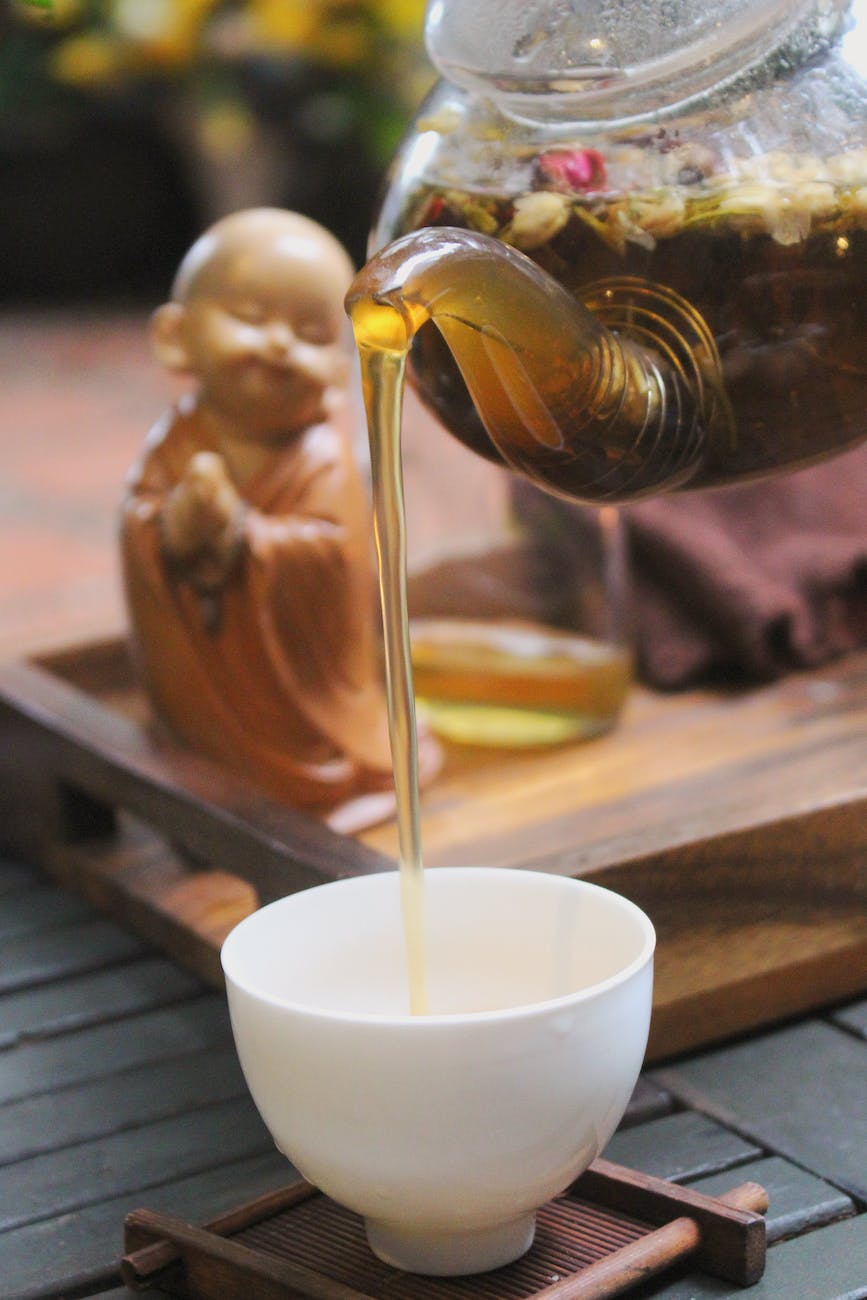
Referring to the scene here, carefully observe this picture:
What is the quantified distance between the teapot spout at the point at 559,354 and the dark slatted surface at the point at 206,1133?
0.20 meters

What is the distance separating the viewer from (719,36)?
49 cm

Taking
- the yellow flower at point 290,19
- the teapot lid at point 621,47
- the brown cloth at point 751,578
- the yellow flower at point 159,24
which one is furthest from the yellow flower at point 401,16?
the teapot lid at point 621,47

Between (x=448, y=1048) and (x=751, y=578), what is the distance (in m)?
0.52

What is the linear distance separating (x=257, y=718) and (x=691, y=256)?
1.02 ft

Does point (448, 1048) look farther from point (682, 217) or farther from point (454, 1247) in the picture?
point (682, 217)

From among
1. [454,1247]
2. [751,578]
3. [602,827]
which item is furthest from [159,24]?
[454,1247]

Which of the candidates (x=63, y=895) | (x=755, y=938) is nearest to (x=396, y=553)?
(x=755, y=938)

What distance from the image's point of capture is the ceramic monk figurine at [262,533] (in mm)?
705

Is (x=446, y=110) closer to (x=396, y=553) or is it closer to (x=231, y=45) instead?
(x=396, y=553)

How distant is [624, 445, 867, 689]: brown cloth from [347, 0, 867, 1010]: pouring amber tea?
0.32 metres

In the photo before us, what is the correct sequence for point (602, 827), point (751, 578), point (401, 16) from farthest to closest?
point (401, 16) → point (751, 578) → point (602, 827)

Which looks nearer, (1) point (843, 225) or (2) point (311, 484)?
(1) point (843, 225)

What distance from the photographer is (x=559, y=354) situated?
45 cm

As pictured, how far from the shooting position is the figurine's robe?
72 centimetres
